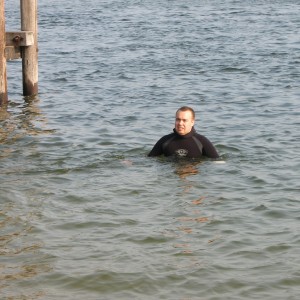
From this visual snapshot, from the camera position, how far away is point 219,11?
35.0 meters

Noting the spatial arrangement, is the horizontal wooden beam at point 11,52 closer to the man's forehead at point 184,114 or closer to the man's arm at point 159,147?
the man's arm at point 159,147

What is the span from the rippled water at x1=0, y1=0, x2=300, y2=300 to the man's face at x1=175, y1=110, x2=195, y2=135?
1.61ft

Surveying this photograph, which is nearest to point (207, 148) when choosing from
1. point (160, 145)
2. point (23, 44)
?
point (160, 145)

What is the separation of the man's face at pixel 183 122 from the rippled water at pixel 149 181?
1.61 ft

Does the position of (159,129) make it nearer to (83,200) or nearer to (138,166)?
(138,166)

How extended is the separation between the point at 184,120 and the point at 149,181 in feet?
3.46

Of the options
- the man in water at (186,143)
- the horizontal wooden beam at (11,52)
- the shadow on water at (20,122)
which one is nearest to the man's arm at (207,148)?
the man in water at (186,143)

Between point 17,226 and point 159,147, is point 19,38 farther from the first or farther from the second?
point 17,226

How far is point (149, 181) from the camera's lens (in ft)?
38.2

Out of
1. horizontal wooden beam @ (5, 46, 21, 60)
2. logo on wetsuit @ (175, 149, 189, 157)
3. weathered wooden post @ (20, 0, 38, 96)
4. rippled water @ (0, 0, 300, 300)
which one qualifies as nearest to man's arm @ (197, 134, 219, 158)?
rippled water @ (0, 0, 300, 300)

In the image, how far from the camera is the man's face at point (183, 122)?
1196 centimetres

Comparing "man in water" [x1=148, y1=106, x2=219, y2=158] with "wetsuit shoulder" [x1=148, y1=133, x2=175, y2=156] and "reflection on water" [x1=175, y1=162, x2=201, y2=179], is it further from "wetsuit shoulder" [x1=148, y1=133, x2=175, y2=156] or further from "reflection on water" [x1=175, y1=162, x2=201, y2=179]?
"reflection on water" [x1=175, y1=162, x2=201, y2=179]

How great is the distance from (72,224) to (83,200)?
0.99 meters

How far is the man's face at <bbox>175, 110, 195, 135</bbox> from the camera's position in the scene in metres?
12.0
